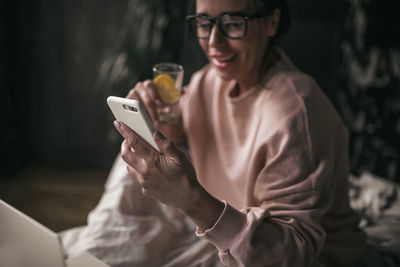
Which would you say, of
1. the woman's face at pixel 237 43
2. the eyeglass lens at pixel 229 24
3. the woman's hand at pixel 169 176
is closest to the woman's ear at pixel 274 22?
the woman's face at pixel 237 43

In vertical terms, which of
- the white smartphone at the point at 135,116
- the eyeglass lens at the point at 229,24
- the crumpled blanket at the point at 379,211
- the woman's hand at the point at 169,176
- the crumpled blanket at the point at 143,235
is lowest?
the crumpled blanket at the point at 379,211

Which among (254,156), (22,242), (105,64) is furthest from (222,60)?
(105,64)

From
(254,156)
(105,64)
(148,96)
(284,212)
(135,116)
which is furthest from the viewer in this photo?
(105,64)

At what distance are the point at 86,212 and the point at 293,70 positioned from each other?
1734 millimetres

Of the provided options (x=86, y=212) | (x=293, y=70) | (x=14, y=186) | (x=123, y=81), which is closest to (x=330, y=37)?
(x=293, y=70)

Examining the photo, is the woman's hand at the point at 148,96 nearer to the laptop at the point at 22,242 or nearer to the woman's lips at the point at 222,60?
the woman's lips at the point at 222,60

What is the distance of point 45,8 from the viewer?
8.48 ft

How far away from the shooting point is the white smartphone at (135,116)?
0.71 metres

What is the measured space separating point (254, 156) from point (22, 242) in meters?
0.59

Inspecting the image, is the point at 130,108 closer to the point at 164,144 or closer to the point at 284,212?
the point at 164,144

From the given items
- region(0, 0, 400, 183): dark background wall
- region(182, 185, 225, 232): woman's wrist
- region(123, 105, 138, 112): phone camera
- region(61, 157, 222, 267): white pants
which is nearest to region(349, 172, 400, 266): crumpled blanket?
region(0, 0, 400, 183): dark background wall

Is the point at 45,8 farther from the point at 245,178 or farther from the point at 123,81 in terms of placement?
the point at 245,178

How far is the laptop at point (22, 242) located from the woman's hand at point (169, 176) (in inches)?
10.2

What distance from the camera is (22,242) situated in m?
0.81
